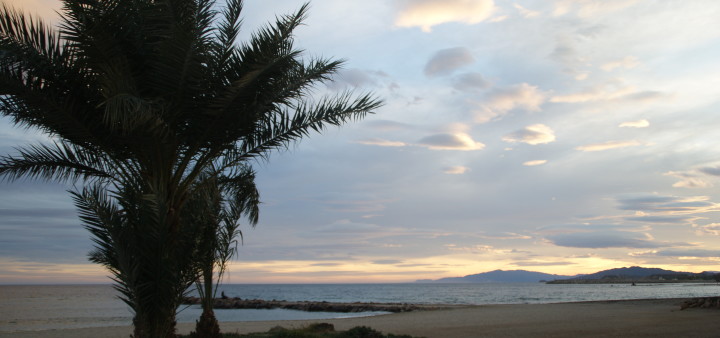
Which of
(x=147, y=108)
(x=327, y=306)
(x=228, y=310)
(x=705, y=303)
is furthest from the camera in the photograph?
(x=228, y=310)

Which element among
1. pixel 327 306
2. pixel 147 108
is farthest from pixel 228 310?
pixel 147 108

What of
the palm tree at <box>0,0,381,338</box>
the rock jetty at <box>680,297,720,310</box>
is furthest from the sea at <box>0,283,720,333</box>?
the rock jetty at <box>680,297,720,310</box>

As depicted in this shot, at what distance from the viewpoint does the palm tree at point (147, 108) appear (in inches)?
275

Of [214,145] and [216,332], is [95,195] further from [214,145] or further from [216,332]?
[216,332]

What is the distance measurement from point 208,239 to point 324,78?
3.70m

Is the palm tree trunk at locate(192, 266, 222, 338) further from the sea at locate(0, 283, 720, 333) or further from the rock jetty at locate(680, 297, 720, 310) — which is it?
the rock jetty at locate(680, 297, 720, 310)

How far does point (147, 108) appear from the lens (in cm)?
655

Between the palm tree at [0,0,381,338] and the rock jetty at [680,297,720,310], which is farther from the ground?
the palm tree at [0,0,381,338]

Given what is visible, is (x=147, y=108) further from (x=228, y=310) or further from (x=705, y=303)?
(x=228, y=310)

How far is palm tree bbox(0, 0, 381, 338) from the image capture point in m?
7.00

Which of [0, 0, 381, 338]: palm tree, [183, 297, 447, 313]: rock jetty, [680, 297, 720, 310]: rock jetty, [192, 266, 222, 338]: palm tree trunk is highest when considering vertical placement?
[0, 0, 381, 338]: palm tree

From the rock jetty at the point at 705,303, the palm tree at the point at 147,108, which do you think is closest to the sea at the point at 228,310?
the palm tree at the point at 147,108

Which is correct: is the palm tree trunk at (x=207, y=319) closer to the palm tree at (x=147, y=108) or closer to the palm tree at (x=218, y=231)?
the palm tree at (x=218, y=231)

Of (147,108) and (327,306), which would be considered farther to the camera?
(327,306)
